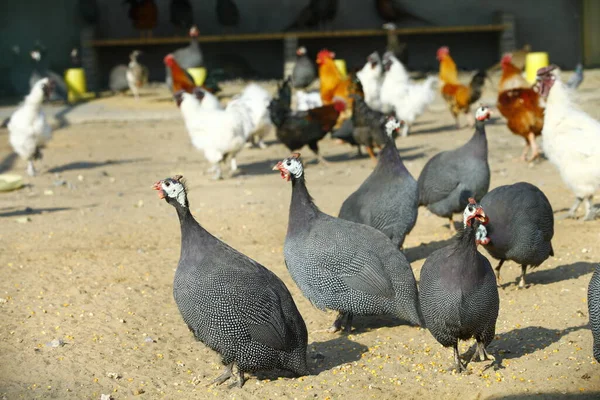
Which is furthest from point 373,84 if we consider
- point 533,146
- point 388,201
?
point 388,201

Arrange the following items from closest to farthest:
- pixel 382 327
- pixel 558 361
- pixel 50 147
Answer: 1. pixel 558 361
2. pixel 382 327
3. pixel 50 147

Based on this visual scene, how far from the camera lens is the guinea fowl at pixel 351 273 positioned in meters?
5.51

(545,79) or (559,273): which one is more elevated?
(545,79)

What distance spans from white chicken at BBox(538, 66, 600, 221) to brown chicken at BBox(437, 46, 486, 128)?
457 centimetres

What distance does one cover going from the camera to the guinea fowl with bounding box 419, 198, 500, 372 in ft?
15.7

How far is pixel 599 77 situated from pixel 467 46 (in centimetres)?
363

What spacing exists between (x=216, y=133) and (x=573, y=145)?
14.2ft

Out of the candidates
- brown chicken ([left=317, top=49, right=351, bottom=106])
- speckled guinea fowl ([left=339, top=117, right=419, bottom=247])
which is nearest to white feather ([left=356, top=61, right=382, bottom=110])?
brown chicken ([left=317, top=49, right=351, bottom=106])

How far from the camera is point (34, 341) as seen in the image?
5.56 meters

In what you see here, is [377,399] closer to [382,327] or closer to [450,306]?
[450,306]

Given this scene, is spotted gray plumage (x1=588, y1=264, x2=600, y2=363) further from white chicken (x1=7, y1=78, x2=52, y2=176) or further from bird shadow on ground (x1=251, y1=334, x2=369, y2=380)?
white chicken (x1=7, y1=78, x2=52, y2=176)

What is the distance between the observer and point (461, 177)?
7.60 meters

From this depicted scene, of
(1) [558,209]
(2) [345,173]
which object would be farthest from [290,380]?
(2) [345,173]

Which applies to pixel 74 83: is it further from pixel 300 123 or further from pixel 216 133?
pixel 216 133
